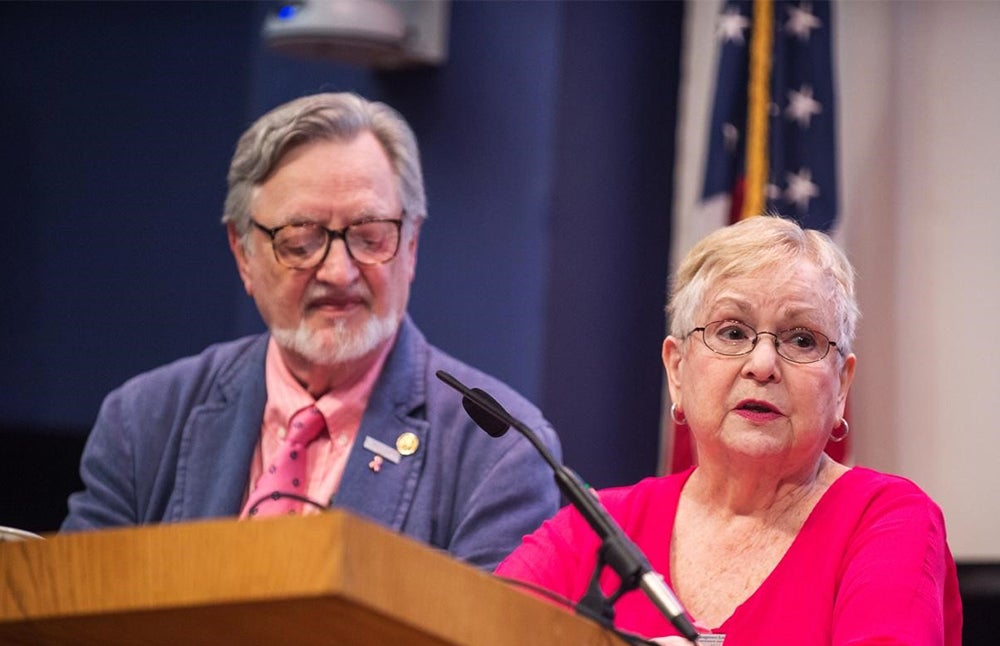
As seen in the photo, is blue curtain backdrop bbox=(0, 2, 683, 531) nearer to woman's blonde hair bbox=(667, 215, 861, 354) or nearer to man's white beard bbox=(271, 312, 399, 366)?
man's white beard bbox=(271, 312, 399, 366)

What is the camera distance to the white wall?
4.17m

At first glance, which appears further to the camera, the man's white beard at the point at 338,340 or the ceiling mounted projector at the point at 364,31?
the ceiling mounted projector at the point at 364,31

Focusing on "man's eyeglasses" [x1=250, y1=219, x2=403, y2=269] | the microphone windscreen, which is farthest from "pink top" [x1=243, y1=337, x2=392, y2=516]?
the microphone windscreen

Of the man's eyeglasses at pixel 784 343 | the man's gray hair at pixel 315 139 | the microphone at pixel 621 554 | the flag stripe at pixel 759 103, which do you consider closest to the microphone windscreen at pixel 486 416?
the microphone at pixel 621 554

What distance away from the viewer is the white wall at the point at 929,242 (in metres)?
4.17

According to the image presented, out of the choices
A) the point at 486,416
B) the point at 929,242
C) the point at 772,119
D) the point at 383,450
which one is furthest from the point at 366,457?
Result: the point at 929,242

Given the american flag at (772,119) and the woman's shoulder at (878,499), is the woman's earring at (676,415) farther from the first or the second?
the american flag at (772,119)

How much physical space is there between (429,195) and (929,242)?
143cm

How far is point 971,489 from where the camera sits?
418 centimetres

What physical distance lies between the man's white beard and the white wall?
5.30ft

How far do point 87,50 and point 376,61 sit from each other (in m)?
1.56

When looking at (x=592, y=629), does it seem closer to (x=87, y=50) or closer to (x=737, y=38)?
(x=737, y=38)

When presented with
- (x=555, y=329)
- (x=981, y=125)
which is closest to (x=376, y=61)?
(x=555, y=329)

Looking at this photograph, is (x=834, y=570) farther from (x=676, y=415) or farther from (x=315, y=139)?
(x=315, y=139)
